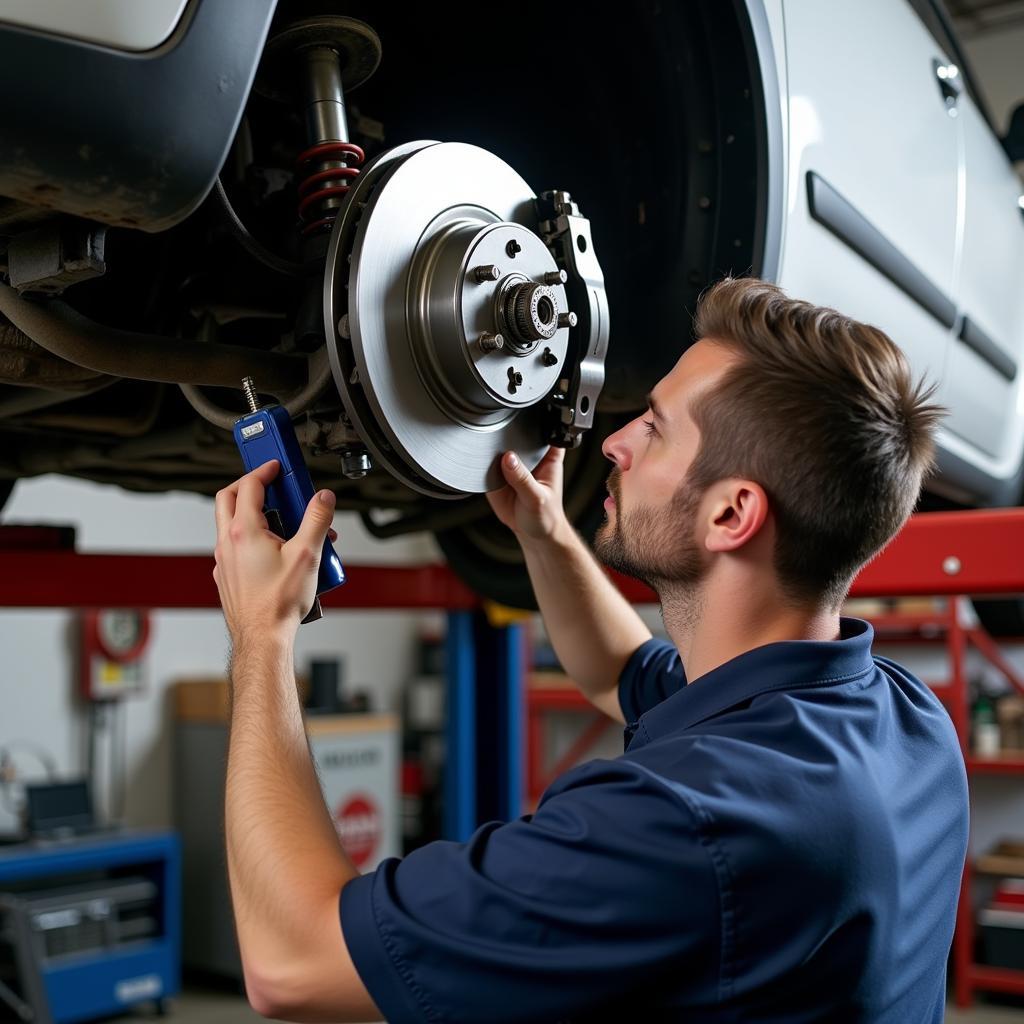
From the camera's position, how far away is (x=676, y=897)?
2.00 feet

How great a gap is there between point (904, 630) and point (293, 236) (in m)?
3.78

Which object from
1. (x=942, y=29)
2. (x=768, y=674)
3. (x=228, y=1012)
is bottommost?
(x=228, y=1012)

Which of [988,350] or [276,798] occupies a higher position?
[988,350]

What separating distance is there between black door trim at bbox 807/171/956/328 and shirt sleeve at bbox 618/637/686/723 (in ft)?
1.35

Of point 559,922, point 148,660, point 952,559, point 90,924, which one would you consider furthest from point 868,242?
point 148,660

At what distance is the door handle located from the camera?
1.32 meters

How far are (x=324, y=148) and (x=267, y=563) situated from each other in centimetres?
28

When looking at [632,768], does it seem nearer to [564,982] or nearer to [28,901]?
[564,982]

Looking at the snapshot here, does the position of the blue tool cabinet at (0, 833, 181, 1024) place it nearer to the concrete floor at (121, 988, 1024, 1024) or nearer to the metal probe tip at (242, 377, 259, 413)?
the concrete floor at (121, 988, 1024, 1024)

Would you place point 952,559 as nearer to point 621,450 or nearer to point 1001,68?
point 621,450

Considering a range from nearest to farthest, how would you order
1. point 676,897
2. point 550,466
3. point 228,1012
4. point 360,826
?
point 676,897 → point 550,466 → point 228,1012 → point 360,826

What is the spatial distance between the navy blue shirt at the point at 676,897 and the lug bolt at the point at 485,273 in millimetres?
304

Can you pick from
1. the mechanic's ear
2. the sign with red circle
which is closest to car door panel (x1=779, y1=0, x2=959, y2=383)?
the mechanic's ear

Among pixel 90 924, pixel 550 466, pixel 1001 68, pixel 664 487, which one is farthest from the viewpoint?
pixel 1001 68
